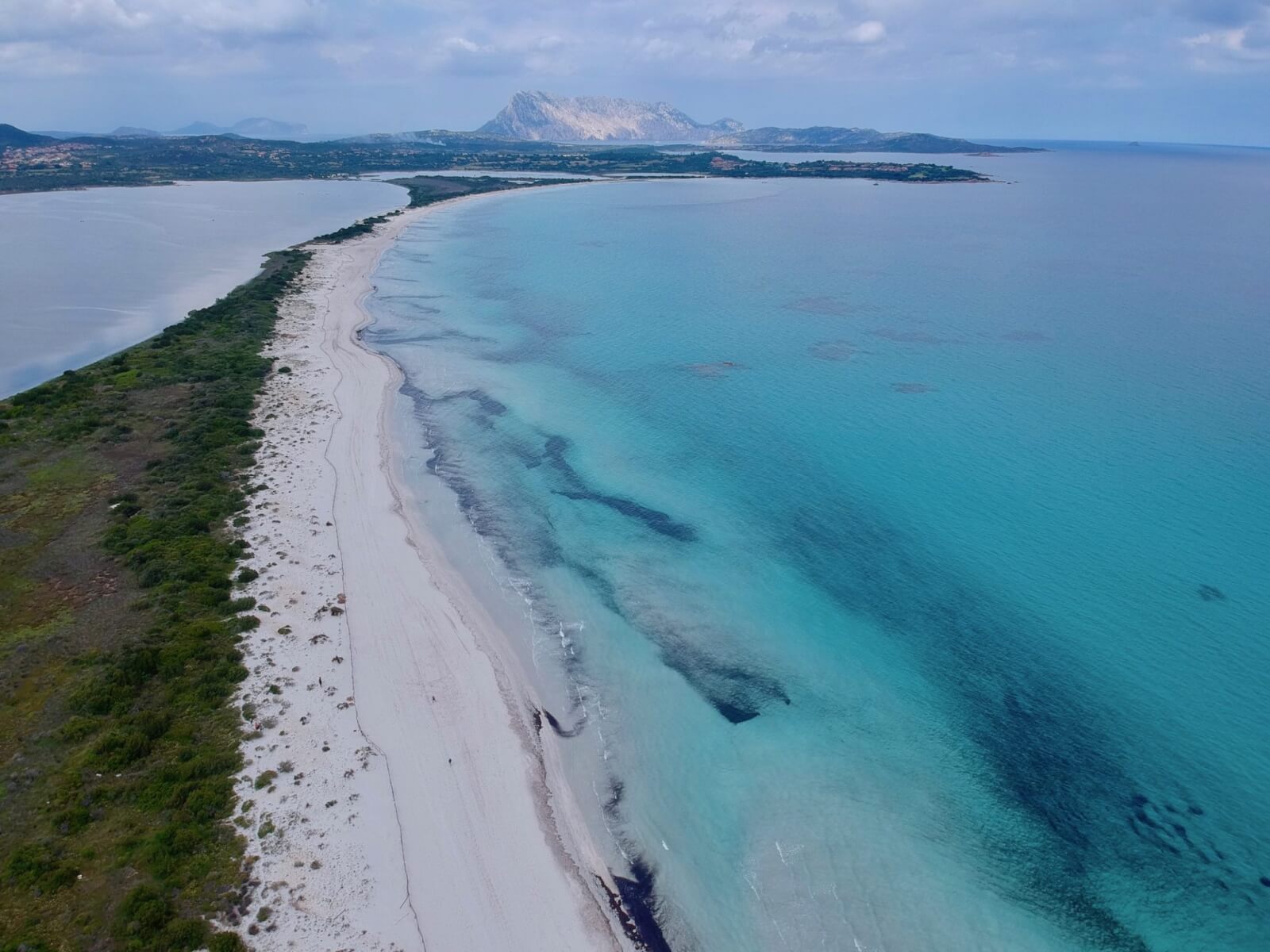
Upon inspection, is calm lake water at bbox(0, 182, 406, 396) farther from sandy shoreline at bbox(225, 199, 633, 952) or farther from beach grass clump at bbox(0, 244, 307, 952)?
sandy shoreline at bbox(225, 199, 633, 952)

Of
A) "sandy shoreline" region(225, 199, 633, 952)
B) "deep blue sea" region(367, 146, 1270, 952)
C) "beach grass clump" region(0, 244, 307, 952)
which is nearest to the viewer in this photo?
"beach grass clump" region(0, 244, 307, 952)

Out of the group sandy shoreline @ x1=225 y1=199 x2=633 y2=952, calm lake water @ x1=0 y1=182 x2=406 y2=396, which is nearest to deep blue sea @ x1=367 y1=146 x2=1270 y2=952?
sandy shoreline @ x1=225 y1=199 x2=633 y2=952

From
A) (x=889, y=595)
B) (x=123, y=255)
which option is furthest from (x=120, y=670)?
(x=123, y=255)

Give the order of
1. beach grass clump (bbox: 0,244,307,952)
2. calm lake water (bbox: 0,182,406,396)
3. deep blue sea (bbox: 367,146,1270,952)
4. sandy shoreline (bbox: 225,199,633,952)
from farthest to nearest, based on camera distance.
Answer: calm lake water (bbox: 0,182,406,396)
deep blue sea (bbox: 367,146,1270,952)
sandy shoreline (bbox: 225,199,633,952)
beach grass clump (bbox: 0,244,307,952)

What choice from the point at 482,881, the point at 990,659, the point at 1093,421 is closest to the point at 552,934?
the point at 482,881

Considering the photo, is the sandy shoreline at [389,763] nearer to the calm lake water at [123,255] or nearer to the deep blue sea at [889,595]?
the deep blue sea at [889,595]

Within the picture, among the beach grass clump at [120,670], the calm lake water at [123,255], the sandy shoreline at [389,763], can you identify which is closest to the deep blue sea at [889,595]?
the sandy shoreline at [389,763]

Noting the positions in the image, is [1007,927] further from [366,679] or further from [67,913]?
[67,913]
